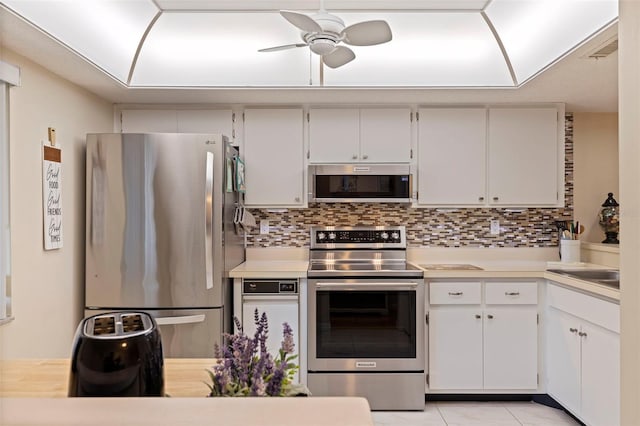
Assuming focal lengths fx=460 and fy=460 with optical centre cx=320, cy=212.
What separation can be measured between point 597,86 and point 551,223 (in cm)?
117

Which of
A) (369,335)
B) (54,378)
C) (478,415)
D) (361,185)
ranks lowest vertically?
(478,415)

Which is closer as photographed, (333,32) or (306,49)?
(333,32)

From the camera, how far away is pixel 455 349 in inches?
122

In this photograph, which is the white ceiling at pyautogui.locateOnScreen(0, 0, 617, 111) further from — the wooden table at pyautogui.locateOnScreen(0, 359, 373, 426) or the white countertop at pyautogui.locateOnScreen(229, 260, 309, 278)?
the wooden table at pyautogui.locateOnScreen(0, 359, 373, 426)

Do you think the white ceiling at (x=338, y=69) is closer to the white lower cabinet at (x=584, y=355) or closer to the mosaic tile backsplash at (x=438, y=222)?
the mosaic tile backsplash at (x=438, y=222)

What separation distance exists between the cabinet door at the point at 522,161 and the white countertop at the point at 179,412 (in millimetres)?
3340

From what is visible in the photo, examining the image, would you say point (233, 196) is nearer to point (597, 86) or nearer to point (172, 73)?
point (172, 73)

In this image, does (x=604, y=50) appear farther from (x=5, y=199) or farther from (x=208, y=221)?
(x=5, y=199)

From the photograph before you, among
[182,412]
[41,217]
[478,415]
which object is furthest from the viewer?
[478,415]

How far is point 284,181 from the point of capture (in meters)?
3.47

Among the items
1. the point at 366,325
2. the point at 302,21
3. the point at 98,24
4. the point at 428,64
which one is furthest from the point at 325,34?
the point at 366,325

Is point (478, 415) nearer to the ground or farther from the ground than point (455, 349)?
nearer to the ground

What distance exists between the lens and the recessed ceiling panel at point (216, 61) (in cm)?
300

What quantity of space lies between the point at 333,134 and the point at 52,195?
1897mm
